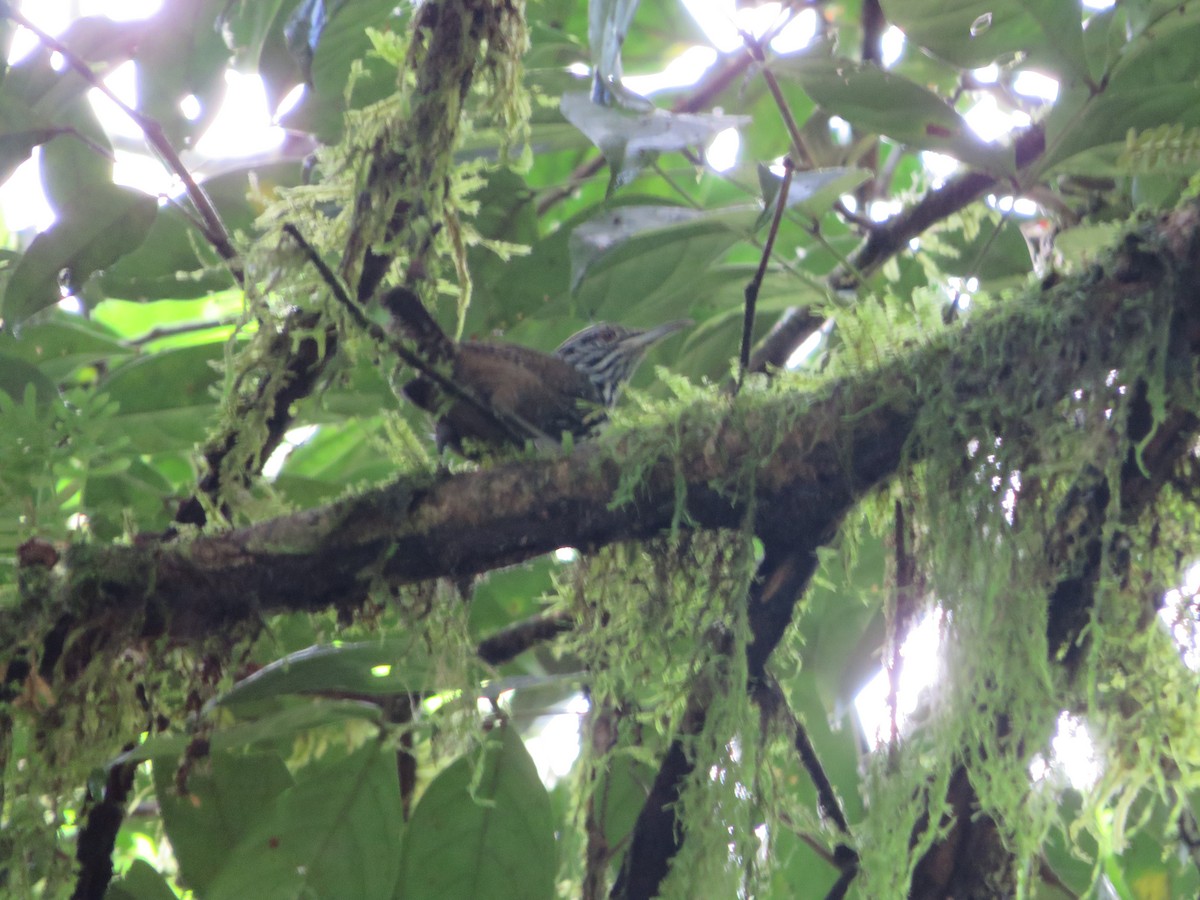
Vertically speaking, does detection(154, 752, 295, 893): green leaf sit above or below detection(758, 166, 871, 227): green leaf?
below

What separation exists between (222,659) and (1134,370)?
1.55m

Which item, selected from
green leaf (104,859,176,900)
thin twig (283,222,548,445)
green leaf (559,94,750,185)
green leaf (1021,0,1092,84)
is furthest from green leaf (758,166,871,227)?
green leaf (104,859,176,900)

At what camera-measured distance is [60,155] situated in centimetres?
234

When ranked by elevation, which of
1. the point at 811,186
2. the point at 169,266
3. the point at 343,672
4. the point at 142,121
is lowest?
the point at 343,672

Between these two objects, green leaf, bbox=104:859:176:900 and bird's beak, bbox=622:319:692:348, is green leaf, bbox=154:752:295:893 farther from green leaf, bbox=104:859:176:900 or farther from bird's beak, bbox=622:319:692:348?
bird's beak, bbox=622:319:692:348

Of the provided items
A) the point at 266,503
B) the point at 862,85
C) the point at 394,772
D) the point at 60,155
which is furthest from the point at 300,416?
the point at 862,85

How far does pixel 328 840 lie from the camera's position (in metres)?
1.99

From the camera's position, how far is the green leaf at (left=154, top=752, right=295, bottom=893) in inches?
81.4

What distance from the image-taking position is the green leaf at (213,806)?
2.07 metres

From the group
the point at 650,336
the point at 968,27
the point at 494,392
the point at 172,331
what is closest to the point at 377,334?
the point at 494,392

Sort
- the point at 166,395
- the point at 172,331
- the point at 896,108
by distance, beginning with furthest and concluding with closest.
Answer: the point at 172,331 → the point at 166,395 → the point at 896,108

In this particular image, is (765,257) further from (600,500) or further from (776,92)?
(776,92)

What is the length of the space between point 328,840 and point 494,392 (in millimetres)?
946

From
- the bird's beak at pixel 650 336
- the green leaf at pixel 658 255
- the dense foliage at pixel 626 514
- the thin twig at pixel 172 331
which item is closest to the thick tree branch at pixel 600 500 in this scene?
the dense foliage at pixel 626 514
